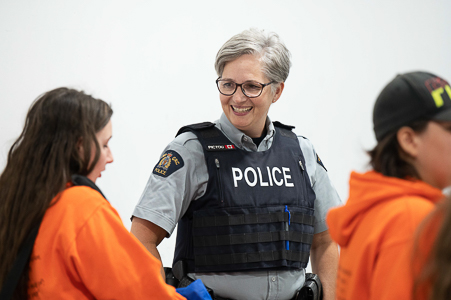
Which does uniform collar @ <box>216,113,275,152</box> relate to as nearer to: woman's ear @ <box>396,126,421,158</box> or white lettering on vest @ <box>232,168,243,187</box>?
white lettering on vest @ <box>232,168,243,187</box>

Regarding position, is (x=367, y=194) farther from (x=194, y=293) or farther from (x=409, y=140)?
(x=194, y=293)

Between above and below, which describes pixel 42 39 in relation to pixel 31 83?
above

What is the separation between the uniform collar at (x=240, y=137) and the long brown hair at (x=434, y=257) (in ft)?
2.94

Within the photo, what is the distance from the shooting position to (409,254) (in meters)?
0.63

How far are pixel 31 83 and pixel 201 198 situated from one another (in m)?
1.17

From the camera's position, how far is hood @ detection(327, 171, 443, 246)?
27.9 inches

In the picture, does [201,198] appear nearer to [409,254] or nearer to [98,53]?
[409,254]

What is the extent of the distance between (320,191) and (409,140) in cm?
82

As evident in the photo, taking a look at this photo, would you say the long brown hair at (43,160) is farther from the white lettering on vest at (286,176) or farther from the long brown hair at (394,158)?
the white lettering on vest at (286,176)

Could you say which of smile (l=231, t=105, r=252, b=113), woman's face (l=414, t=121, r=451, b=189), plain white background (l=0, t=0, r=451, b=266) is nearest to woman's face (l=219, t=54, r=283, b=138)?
smile (l=231, t=105, r=252, b=113)

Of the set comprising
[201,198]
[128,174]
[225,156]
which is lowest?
[128,174]

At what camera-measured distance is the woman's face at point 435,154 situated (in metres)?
0.72

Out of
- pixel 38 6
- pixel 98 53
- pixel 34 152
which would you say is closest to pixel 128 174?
pixel 98 53

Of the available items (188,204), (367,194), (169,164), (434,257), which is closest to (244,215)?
(188,204)
